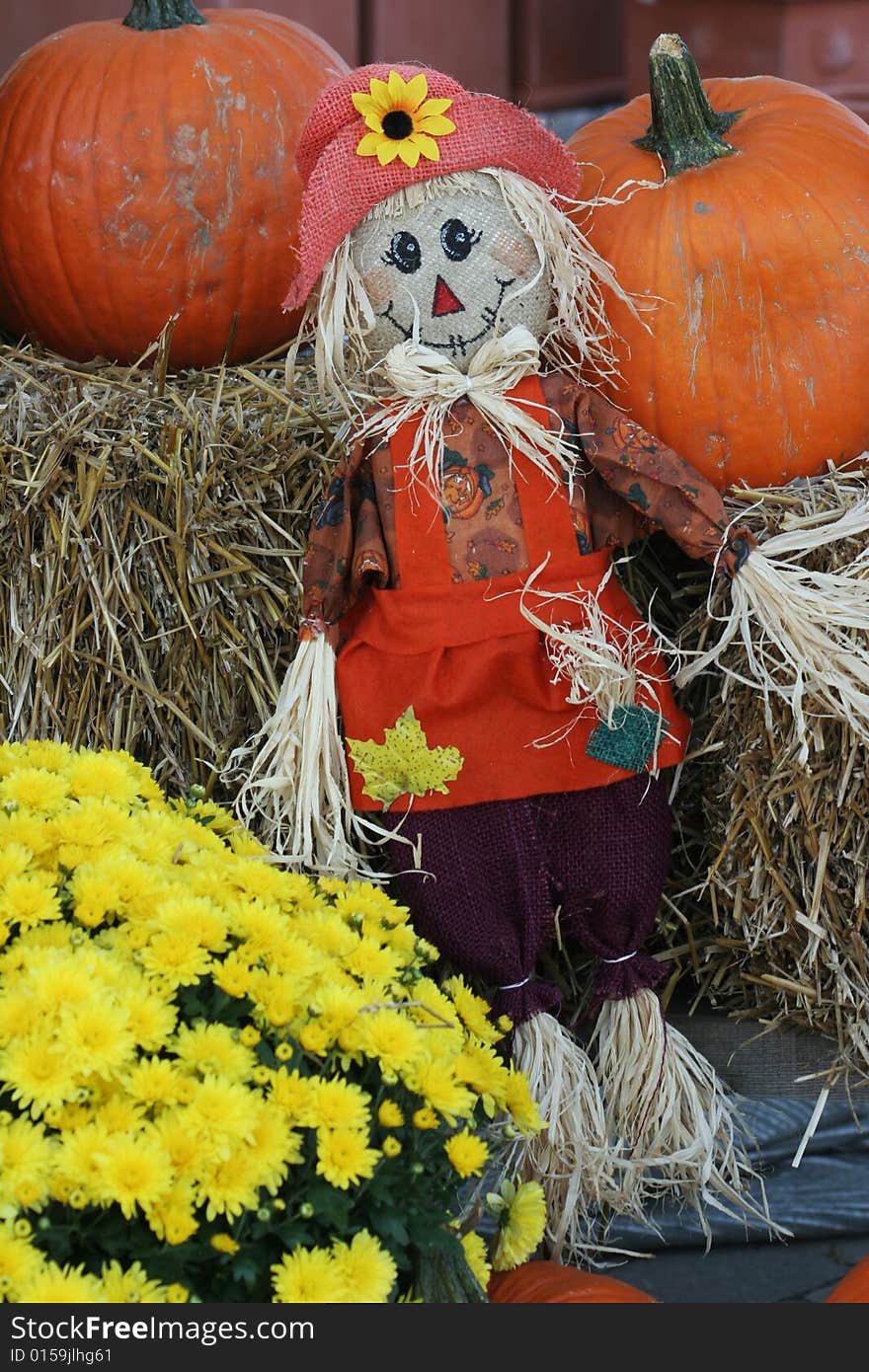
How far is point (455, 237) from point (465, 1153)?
1110mm

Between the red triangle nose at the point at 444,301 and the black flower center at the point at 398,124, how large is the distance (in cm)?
18

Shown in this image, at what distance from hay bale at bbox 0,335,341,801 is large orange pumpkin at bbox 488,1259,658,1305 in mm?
738

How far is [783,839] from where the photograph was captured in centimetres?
196

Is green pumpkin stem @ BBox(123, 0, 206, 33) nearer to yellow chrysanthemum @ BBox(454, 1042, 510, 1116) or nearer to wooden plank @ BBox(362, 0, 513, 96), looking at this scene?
yellow chrysanthemum @ BBox(454, 1042, 510, 1116)

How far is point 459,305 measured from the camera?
189cm

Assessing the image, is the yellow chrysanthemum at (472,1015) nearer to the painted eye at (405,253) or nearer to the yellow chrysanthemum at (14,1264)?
the yellow chrysanthemum at (14,1264)

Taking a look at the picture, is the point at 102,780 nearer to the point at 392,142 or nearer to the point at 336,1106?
the point at 336,1106

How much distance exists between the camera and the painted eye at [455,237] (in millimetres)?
1873

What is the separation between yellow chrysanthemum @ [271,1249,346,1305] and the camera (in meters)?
1.21

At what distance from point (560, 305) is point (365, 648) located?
0.50 m

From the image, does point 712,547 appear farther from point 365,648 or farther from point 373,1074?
point 373,1074

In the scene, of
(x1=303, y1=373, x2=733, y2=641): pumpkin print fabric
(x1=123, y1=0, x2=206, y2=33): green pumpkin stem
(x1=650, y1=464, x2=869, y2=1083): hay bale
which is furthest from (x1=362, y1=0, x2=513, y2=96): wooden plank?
(x1=650, y1=464, x2=869, y2=1083): hay bale

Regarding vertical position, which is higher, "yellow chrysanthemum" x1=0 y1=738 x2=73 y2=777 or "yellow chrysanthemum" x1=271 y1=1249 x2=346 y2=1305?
"yellow chrysanthemum" x1=0 y1=738 x2=73 y2=777

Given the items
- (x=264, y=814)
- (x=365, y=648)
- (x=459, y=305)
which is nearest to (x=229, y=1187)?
(x=264, y=814)
